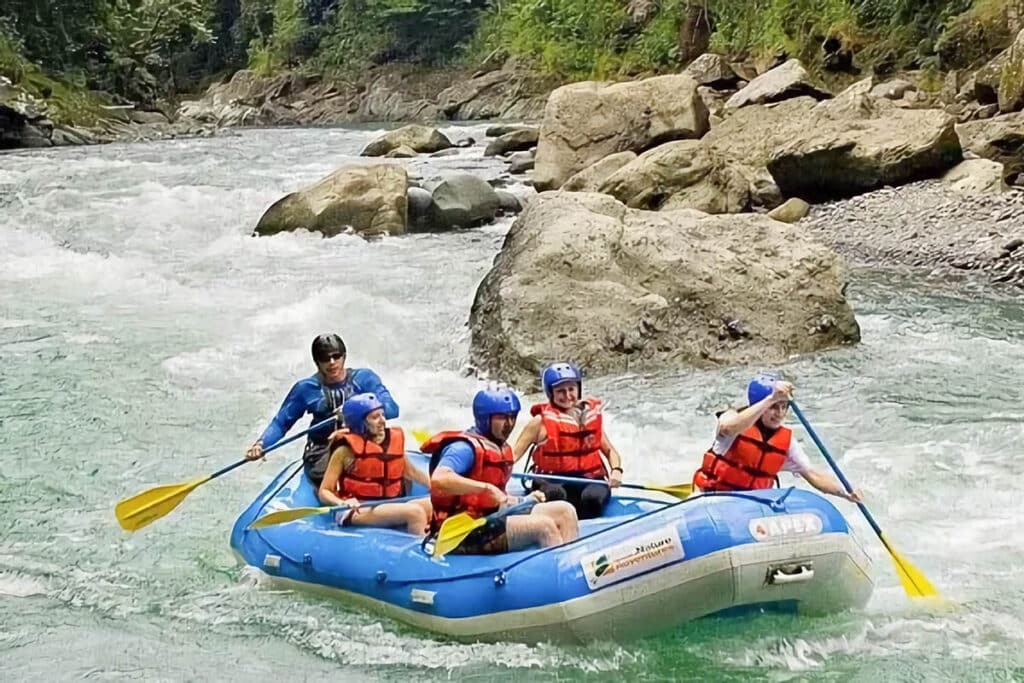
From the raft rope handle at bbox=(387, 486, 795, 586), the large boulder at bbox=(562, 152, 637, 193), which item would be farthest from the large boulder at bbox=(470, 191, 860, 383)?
the large boulder at bbox=(562, 152, 637, 193)

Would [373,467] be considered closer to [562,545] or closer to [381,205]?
[562,545]

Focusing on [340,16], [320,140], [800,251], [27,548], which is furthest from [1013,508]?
[340,16]

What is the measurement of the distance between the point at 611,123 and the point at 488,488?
410 inches

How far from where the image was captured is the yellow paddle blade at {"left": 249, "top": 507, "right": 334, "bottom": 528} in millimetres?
5066

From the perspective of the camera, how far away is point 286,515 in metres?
5.12

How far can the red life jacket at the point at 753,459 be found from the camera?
486cm

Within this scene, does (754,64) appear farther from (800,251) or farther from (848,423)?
(848,423)

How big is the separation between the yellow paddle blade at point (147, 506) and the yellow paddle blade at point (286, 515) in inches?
17.8

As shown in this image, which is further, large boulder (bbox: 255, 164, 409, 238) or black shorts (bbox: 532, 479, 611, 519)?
large boulder (bbox: 255, 164, 409, 238)

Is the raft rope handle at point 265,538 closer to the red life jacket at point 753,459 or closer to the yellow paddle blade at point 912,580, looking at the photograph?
the red life jacket at point 753,459

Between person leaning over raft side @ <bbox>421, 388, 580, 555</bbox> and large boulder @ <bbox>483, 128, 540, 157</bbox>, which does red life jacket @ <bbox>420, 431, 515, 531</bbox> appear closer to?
person leaning over raft side @ <bbox>421, 388, 580, 555</bbox>

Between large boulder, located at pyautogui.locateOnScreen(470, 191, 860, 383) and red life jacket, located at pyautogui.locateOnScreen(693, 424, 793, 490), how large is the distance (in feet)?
10.00

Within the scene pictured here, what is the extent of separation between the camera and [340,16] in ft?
135

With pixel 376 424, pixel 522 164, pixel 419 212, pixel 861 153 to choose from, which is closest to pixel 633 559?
pixel 376 424
